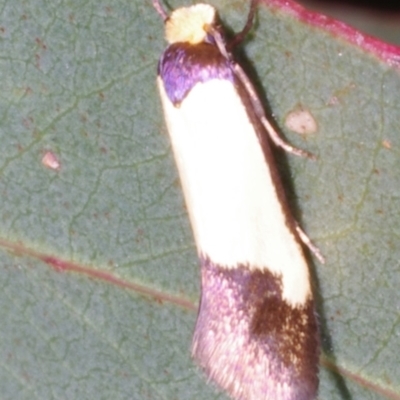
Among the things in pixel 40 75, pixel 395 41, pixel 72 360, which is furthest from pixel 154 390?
pixel 395 41

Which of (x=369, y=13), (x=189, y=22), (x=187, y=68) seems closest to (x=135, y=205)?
(x=187, y=68)

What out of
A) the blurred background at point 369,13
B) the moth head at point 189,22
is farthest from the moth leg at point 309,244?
the blurred background at point 369,13

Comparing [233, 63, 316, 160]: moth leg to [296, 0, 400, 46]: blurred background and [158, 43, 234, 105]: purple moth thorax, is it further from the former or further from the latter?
[296, 0, 400, 46]: blurred background

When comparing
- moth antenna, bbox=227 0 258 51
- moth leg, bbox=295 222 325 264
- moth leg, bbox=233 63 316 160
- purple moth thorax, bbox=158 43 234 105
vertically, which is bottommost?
moth leg, bbox=295 222 325 264

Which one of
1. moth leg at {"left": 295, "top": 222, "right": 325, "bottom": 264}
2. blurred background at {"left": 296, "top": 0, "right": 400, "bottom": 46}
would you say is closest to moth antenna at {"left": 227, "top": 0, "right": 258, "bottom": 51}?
moth leg at {"left": 295, "top": 222, "right": 325, "bottom": 264}

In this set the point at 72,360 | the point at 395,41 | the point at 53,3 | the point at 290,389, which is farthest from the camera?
the point at 395,41

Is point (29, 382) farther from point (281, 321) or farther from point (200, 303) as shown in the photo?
point (281, 321)

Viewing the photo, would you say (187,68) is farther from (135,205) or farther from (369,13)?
(369,13)
